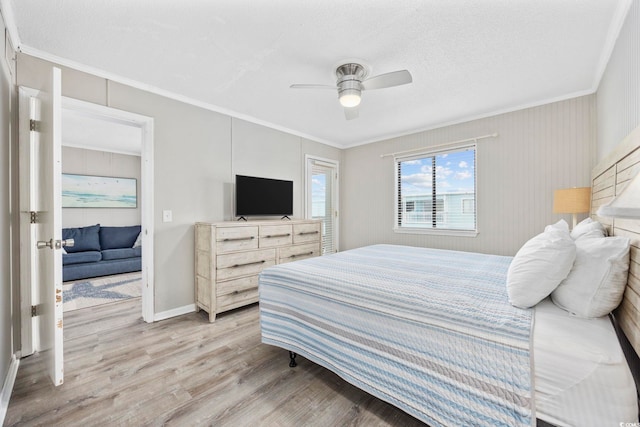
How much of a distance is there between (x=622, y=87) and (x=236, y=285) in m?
3.74

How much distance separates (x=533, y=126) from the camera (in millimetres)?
3195

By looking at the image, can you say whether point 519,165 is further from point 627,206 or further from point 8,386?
point 8,386

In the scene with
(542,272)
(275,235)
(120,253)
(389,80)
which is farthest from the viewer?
(120,253)

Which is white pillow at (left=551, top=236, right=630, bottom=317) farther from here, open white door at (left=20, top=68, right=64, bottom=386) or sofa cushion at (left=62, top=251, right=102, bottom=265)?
sofa cushion at (left=62, top=251, right=102, bottom=265)

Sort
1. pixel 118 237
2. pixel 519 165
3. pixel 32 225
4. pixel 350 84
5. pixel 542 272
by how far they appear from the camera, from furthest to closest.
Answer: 1. pixel 118 237
2. pixel 519 165
3. pixel 350 84
4. pixel 32 225
5. pixel 542 272

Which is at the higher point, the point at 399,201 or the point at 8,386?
the point at 399,201

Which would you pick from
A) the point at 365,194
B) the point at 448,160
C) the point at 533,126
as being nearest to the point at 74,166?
the point at 365,194

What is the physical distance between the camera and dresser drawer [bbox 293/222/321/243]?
3693 mm

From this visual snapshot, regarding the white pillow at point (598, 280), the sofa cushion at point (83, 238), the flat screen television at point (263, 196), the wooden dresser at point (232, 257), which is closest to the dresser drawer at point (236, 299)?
the wooden dresser at point (232, 257)

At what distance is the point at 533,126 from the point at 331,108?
246cm

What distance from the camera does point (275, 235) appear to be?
3.43 meters

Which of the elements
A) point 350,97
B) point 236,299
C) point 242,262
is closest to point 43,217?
point 242,262

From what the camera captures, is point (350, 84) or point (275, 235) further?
point (275, 235)

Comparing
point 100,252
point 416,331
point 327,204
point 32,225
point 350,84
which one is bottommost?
point 100,252
